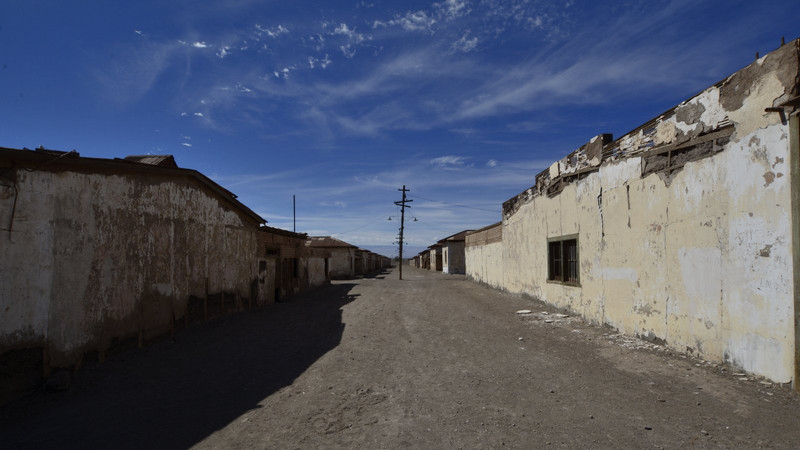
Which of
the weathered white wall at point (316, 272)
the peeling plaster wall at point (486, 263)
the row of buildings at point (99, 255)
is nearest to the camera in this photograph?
the row of buildings at point (99, 255)

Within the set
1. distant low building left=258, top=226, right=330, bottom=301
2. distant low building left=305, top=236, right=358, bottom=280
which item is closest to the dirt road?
distant low building left=258, top=226, right=330, bottom=301

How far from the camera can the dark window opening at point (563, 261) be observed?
1024 cm

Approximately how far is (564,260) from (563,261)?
0.16ft

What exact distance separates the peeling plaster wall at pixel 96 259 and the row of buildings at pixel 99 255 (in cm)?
2

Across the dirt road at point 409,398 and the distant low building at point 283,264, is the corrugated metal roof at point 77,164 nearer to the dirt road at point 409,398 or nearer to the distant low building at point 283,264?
the dirt road at point 409,398

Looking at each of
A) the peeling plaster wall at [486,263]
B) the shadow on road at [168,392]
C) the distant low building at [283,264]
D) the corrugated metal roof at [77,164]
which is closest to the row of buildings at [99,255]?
the corrugated metal roof at [77,164]

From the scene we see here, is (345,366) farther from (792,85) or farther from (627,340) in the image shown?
(792,85)

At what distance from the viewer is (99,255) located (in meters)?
6.50

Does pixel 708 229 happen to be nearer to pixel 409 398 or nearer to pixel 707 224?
pixel 707 224

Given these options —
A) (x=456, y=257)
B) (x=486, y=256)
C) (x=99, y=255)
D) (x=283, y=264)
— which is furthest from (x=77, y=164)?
(x=456, y=257)

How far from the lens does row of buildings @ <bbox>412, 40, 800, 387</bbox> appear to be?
4.48 m

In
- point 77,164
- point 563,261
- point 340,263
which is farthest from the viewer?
point 340,263

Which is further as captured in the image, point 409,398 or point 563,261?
point 563,261

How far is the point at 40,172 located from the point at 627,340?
380 inches
